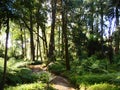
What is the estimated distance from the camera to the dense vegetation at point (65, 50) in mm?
13291

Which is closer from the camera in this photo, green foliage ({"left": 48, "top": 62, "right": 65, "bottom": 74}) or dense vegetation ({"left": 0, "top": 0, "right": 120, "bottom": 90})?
dense vegetation ({"left": 0, "top": 0, "right": 120, "bottom": 90})

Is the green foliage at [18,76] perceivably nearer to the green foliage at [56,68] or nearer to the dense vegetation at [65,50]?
the dense vegetation at [65,50]

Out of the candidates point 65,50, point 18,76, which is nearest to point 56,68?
point 65,50

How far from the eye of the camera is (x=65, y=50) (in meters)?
22.4

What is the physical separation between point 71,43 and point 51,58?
11564 mm

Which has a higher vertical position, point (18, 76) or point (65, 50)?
point (65, 50)

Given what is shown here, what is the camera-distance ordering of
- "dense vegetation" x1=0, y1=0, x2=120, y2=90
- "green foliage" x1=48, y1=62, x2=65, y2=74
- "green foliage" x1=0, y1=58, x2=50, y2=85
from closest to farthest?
"dense vegetation" x1=0, y1=0, x2=120, y2=90 < "green foliage" x1=0, y1=58, x2=50, y2=85 < "green foliage" x1=48, y1=62, x2=65, y2=74

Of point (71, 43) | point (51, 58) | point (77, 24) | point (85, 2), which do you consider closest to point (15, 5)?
point (51, 58)

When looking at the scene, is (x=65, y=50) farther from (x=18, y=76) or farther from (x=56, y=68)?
(x=18, y=76)

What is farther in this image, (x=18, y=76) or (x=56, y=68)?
(x=56, y=68)

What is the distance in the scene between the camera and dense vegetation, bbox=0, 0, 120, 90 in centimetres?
1329

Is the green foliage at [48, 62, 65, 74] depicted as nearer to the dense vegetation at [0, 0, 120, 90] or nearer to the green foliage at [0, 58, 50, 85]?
the dense vegetation at [0, 0, 120, 90]

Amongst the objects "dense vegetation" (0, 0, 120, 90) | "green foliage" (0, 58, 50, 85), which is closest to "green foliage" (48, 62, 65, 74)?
"dense vegetation" (0, 0, 120, 90)

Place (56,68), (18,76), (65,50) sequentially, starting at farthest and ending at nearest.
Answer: (56,68)
(65,50)
(18,76)
